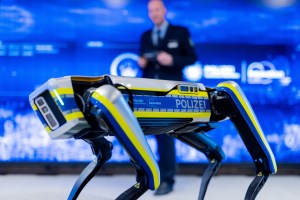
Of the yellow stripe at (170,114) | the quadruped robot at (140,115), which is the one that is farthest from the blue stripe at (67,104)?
the yellow stripe at (170,114)

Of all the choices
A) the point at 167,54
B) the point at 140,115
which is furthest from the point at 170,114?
the point at 167,54

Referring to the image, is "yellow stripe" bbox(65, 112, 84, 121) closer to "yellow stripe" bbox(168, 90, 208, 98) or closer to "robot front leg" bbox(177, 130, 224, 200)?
"yellow stripe" bbox(168, 90, 208, 98)

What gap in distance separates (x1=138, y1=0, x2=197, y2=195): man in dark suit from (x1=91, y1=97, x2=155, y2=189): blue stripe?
4.41 feet

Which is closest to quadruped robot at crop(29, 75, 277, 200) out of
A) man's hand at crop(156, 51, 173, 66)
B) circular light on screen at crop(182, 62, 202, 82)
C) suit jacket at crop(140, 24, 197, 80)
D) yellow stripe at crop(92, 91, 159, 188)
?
yellow stripe at crop(92, 91, 159, 188)

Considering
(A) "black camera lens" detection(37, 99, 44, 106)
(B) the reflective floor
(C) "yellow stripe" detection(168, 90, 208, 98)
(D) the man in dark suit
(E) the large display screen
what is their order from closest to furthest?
(A) "black camera lens" detection(37, 99, 44, 106), (C) "yellow stripe" detection(168, 90, 208, 98), (B) the reflective floor, (D) the man in dark suit, (E) the large display screen

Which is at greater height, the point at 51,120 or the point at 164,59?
the point at 164,59

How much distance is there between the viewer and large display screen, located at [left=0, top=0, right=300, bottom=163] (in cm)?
296

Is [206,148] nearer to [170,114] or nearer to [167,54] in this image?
[170,114]

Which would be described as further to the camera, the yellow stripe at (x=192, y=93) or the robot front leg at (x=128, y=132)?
the yellow stripe at (x=192, y=93)

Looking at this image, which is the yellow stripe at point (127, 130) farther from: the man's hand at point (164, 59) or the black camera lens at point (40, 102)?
the man's hand at point (164, 59)

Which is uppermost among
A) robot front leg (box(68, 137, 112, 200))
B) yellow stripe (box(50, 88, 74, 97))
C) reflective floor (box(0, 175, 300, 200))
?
yellow stripe (box(50, 88, 74, 97))

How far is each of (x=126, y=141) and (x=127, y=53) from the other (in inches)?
79.6

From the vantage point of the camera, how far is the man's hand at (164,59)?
2.24 meters

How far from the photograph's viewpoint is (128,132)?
1.01m
